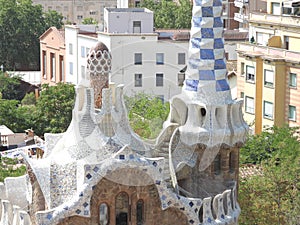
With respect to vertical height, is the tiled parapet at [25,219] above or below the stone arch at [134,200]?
below

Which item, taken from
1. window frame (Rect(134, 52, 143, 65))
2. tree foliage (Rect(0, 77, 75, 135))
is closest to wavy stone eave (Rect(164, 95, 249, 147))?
window frame (Rect(134, 52, 143, 65))

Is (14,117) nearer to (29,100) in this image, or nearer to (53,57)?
(29,100)

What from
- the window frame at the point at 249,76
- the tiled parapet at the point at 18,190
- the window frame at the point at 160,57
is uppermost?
the window frame at the point at 160,57

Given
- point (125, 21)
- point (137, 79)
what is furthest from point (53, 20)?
point (137, 79)

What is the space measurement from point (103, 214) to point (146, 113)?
33.0 feet

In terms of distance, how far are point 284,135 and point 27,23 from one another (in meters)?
49.8

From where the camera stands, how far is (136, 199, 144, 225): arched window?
2031cm

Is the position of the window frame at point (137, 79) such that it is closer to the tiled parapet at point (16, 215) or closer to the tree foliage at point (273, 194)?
the tree foliage at point (273, 194)

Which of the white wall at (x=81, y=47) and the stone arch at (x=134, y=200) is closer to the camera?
the stone arch at (x=134, y=200)

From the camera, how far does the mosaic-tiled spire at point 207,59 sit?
2217cm

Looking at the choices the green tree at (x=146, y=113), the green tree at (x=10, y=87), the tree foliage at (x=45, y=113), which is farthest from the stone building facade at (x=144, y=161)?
the green tree at (x=10, y=87)

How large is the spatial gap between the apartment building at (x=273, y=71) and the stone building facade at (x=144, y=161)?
21.7 metres

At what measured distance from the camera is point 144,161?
1994cm

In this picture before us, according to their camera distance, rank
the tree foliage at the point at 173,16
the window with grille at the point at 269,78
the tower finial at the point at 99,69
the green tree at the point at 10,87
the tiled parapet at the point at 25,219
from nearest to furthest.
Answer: the tiled parapet at the point at 25,219 < the tower finial at the point at 99,69 < the window with grille at the point at 269,78 < the green tree at the point at 10,87 < the tree foliage at the point at 173,16
